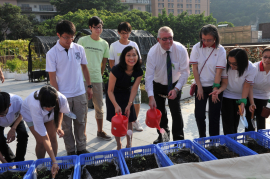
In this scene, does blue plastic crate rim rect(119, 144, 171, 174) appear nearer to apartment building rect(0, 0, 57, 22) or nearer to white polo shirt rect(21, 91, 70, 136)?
white polo shirt rect(21, 91, 70, 136)

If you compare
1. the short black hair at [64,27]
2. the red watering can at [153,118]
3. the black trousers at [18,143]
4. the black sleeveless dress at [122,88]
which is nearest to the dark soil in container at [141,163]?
the red watering can at [153,118]

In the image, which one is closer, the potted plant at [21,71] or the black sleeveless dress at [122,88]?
the black sleeveless dress at [122,88]

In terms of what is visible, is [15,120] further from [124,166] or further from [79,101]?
[124,166]

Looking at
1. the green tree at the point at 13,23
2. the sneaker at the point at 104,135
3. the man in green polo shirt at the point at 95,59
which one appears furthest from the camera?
the green tree at the point at 13,23

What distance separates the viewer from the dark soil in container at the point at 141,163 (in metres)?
2.15

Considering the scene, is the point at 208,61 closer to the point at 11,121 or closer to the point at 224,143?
the point at 224,143

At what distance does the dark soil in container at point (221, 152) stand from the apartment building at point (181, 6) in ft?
230

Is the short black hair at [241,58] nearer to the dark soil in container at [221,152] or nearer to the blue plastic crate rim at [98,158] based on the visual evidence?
the dark soil in container at [221,152]

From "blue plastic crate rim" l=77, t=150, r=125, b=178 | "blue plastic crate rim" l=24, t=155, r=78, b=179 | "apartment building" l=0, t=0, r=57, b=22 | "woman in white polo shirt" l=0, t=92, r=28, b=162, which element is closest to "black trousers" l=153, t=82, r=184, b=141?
"blue plastic crate rim" l=77, t=150, r=125, b=178

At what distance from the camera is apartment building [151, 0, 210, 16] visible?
68625 mm

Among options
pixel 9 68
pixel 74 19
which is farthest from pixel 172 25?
pixel 9 68

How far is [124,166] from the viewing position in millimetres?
2006

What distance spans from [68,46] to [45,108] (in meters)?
0.90

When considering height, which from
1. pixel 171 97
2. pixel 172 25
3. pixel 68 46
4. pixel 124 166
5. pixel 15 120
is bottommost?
pixel 124 166
